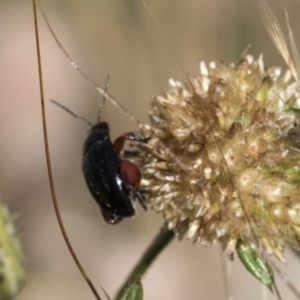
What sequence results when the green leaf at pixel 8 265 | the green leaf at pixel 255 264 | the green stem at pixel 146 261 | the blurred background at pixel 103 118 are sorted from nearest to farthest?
the green leaf at pixel 255 264
the green stem at pixel 146 261
the green leaf at pixel 8 265
the blurred background at pixel 103 118

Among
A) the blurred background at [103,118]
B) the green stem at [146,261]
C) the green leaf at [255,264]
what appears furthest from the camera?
the blurred background at [103,118]

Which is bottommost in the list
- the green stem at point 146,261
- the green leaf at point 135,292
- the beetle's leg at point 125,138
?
the green leaf at point 135,292

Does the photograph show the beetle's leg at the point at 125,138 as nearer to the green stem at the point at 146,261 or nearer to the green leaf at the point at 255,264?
the green stem at the point at 146,261

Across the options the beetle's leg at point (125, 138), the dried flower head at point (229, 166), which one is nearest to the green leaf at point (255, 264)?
the dried flower head at point (229, 166)

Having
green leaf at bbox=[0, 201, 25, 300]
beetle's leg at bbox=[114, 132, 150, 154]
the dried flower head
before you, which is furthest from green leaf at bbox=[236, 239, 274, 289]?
green leaf at bbox=[0, 201, 25, 300]

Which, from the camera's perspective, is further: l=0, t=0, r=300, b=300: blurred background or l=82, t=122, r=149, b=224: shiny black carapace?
l=0, t=0, r=300, b=300: blurred background

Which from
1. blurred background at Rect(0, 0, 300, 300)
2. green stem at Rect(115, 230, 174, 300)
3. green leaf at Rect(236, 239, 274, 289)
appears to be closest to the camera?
green leaf at Rect(236, 239, 274, 289)

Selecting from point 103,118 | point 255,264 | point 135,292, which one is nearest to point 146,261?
→ point 135,292

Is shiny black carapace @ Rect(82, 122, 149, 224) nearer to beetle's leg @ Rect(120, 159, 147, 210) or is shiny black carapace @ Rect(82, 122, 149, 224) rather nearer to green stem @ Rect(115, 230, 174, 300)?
beetle's leg @ Rect(120, 159, 147, 210)
